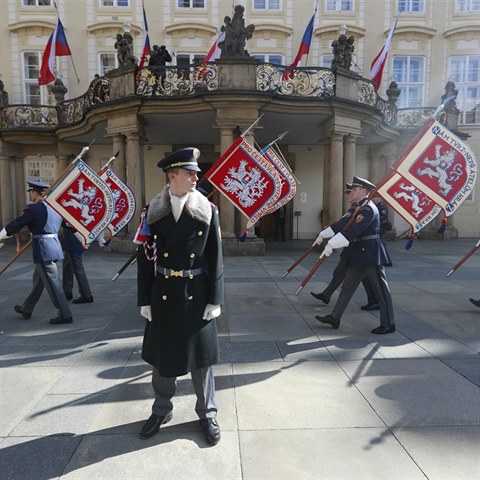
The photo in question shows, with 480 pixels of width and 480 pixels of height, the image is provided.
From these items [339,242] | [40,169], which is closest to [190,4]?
[40,169]

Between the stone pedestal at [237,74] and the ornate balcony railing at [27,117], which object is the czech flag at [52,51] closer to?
the ornate balcony railing at [27,117]

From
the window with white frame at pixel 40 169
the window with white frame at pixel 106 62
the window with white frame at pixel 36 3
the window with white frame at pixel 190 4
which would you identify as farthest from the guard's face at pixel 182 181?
the window with white frame at pixel 36 3

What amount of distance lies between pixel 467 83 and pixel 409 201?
1807 centimetres

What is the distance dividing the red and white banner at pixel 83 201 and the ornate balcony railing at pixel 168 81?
22.6 ft

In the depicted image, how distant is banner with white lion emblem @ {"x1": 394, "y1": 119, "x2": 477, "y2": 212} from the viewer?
17.5 ft

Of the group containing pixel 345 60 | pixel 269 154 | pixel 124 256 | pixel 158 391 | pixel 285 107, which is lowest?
pixel 124 256

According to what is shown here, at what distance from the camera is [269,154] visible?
7.65 m

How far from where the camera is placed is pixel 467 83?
63.5 feet

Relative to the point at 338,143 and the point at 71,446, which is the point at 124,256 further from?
the point at 71,446

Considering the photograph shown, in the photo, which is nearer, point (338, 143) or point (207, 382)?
point (207, 382)

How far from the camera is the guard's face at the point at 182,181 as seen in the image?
2.62 meters

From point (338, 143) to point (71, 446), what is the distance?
12101 mm

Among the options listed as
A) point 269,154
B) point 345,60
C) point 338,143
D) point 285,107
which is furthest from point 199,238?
point 345,60

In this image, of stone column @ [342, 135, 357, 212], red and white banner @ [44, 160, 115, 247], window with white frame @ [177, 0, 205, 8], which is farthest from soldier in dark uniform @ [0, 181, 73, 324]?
window with white frame @ [177, 0, 205, 8]
